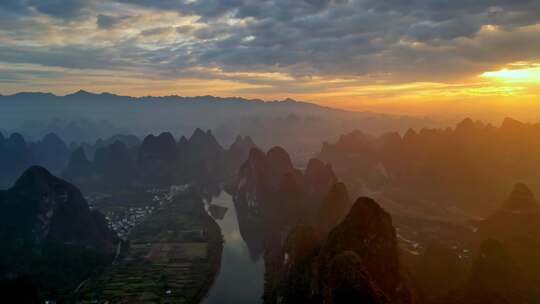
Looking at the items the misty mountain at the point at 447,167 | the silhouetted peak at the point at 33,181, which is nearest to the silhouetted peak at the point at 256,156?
the misty mountain at the point at 447,167

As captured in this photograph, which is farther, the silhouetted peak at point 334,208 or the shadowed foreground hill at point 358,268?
the silhouetted peak at point 334,208

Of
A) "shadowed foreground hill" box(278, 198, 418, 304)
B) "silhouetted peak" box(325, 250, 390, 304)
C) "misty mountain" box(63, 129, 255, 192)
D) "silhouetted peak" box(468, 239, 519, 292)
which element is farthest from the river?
"misty mountain" box(63, 129, 255, 192)

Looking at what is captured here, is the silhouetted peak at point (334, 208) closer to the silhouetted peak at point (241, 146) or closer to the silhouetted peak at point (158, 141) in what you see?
the silhouetted peak at point (158, 141)

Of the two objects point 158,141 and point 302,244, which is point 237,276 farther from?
point 158,141

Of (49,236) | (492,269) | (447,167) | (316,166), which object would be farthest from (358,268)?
(447,167)

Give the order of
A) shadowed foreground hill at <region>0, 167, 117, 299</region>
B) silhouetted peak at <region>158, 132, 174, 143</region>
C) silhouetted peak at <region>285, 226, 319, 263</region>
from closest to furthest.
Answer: silhouetted peak at <region>285, 226, 319, 263</region>
shadowed foreground hill at <region>0, 167, 117, 299</region>
silhouetted peak at <region>158, 132, 174, 143</region>

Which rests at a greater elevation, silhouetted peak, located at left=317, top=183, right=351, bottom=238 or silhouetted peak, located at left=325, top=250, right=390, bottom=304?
silhouetted peak, located at left=325, top=250, right=390, bottom=304

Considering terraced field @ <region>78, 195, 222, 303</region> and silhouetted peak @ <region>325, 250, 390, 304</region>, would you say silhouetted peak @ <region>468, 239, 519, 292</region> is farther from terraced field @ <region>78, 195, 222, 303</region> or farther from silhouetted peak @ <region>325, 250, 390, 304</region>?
terraced field @ <region>78, 195, 222, 303</region>
